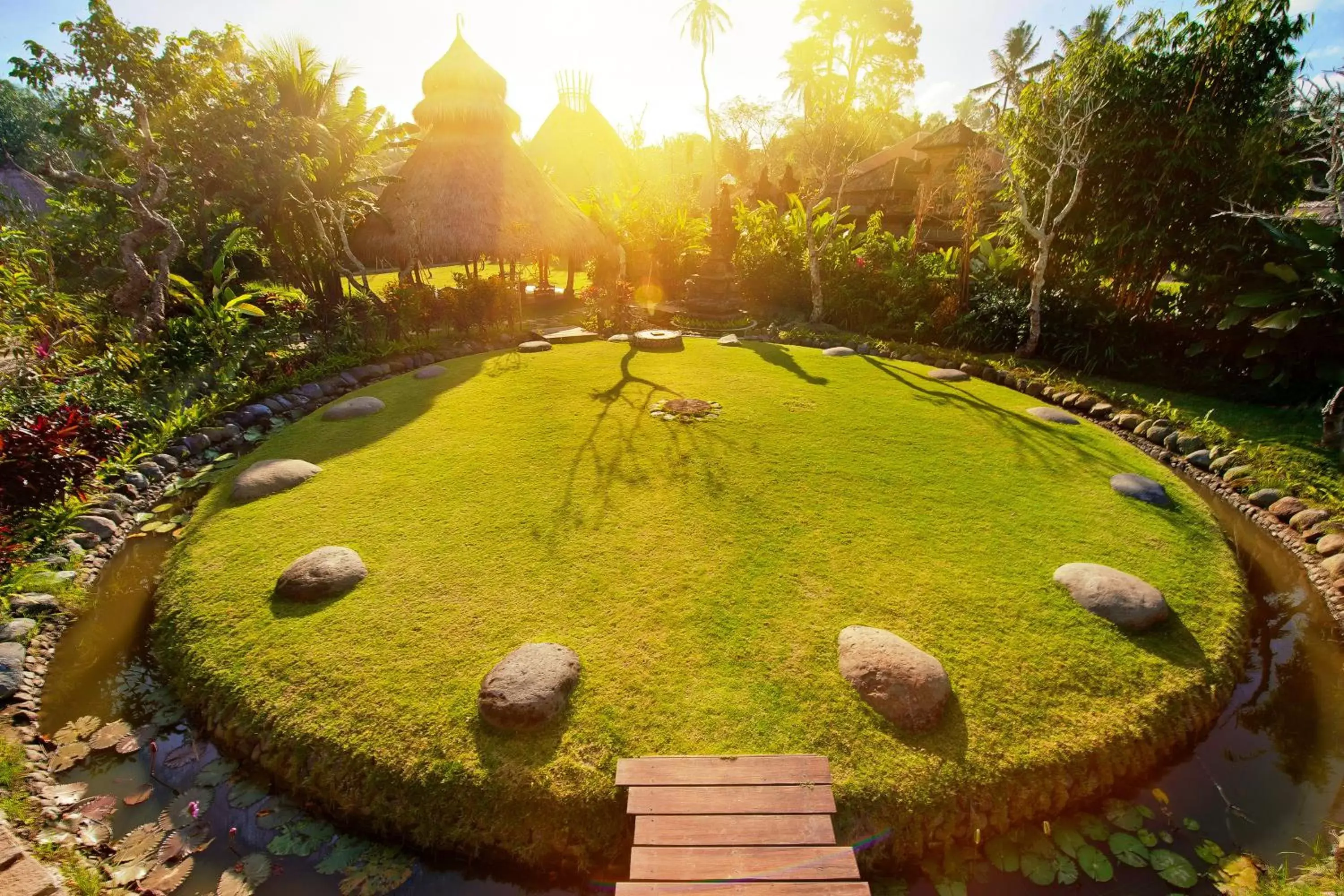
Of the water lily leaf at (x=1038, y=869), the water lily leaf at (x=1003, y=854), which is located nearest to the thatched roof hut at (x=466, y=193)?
the water lily leaf at (x=1003, y=854)

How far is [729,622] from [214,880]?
130 inches

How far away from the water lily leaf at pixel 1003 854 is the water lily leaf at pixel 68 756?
5.57 meters

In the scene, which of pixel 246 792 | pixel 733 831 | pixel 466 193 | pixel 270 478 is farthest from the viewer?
pixel 466 193

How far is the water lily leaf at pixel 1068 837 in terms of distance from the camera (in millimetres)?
3061

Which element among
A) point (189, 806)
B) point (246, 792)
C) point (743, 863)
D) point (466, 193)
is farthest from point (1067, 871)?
point (466, 193)

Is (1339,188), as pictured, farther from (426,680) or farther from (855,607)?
(426,680)

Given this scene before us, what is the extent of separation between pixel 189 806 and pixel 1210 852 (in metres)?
5.92

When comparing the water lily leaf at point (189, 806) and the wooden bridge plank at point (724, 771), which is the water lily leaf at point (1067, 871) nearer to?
the wooden bridge plank at point (724, 771)

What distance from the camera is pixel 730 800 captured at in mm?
2914

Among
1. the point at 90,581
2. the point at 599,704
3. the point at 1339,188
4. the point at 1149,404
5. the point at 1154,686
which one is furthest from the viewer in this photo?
the point at 1149,404

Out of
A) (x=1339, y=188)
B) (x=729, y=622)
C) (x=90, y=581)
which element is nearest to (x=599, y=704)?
(x=729, y=622)

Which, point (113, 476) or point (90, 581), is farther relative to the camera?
point (113, 476)

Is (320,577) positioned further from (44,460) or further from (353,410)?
(353,410)

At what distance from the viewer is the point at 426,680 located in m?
3.68
